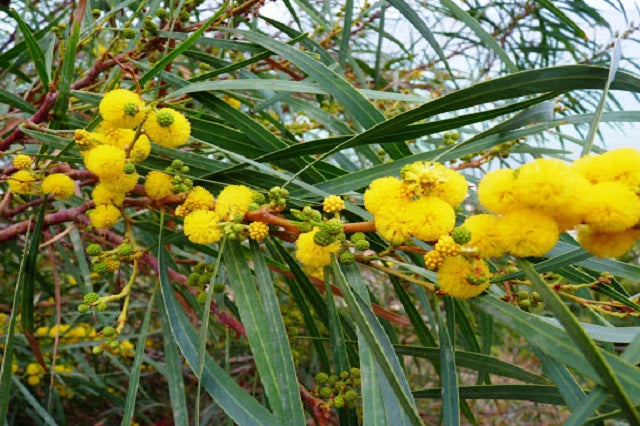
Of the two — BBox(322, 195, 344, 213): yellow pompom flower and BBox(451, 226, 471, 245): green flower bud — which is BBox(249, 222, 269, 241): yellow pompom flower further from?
BBox(451, 226, 471, 245): green flower bud

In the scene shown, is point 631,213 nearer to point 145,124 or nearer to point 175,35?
point 145,124

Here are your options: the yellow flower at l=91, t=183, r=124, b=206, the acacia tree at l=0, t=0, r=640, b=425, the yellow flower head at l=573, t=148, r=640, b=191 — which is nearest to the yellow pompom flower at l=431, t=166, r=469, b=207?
the acacia tree at l=0, t=0, r=640, b=425

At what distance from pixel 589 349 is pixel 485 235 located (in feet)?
0.45

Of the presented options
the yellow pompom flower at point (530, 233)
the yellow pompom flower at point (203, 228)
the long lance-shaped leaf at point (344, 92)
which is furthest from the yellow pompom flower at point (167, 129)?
the yellow pompom flower at point (530, 233)

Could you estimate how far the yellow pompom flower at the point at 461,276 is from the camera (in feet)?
1.82

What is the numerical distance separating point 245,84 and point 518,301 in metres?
0.51

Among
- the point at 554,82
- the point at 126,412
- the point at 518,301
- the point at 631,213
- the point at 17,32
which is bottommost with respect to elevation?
the point at 126,412

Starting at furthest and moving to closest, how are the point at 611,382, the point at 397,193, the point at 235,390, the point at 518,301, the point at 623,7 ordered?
1. the point at 623,7
2. the point at 518,301
3. the point at 235,390
4. the point at 397,193
5. the point at 611,382

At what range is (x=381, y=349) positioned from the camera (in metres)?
0.50

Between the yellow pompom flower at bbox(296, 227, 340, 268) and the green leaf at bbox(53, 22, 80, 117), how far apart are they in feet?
1.55

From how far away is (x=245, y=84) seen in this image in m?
0.83

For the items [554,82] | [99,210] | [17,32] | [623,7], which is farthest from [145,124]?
[17,32]

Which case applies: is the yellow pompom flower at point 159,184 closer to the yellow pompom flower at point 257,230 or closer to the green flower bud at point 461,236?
the yellow pompom flower at point 257,230

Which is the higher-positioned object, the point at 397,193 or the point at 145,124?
the point at 145,124
